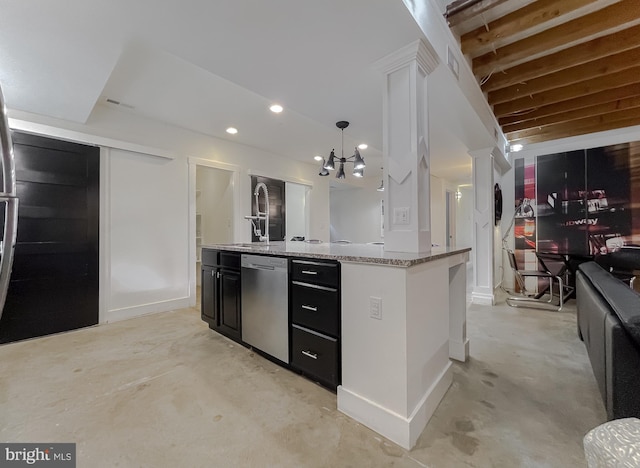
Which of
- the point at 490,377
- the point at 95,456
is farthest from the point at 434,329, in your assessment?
the point at 95,456

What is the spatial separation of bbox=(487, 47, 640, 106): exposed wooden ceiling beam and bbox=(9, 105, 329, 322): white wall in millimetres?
4035

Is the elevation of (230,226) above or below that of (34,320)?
above

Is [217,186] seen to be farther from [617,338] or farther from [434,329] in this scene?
[617,338]

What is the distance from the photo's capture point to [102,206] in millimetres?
3346

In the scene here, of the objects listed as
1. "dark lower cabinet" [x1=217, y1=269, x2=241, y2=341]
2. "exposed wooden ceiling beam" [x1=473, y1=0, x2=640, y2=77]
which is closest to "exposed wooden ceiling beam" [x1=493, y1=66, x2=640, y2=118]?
"exposed wooden ceiling beam" [x1=473, y1=0, x2=640, y2=77]

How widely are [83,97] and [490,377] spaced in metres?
4.25

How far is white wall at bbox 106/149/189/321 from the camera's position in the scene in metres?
3.45

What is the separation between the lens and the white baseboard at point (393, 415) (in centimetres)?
142

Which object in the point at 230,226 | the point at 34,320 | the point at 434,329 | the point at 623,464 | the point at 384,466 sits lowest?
the point at 384,466

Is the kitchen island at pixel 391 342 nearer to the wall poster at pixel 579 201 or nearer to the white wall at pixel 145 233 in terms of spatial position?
the white wall at pixel 145 233

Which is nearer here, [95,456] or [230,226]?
[95,456]

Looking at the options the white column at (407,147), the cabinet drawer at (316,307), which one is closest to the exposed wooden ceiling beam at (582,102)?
the white column at (407,147)

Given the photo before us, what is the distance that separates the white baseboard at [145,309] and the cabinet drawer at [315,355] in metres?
2.63

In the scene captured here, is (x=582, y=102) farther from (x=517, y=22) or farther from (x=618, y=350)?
(x=618, y=350)
